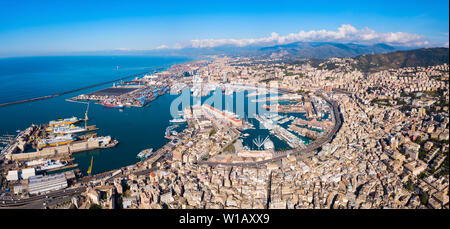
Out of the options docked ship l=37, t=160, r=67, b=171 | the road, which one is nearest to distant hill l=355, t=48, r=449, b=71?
docked ship l=37, t=160, r=67, b=171

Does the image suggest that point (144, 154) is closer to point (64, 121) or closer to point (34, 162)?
point (34, 162)

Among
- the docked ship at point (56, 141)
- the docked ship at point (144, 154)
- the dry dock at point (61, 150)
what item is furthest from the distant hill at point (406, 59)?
the docked ship at point (56, 141)

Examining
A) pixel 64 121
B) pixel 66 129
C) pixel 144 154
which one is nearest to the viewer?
pixel 144 154

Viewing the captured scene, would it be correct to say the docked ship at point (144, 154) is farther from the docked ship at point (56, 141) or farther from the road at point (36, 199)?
the docked ship at point (56, 141)

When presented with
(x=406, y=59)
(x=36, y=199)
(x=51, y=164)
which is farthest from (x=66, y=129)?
(x=406, y=59)

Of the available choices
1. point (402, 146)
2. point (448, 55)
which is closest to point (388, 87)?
point (402, 146)

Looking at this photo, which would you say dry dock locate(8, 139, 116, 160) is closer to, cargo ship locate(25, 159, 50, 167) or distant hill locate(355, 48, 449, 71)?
cargo ship locate(25, 159, 50, 167)
